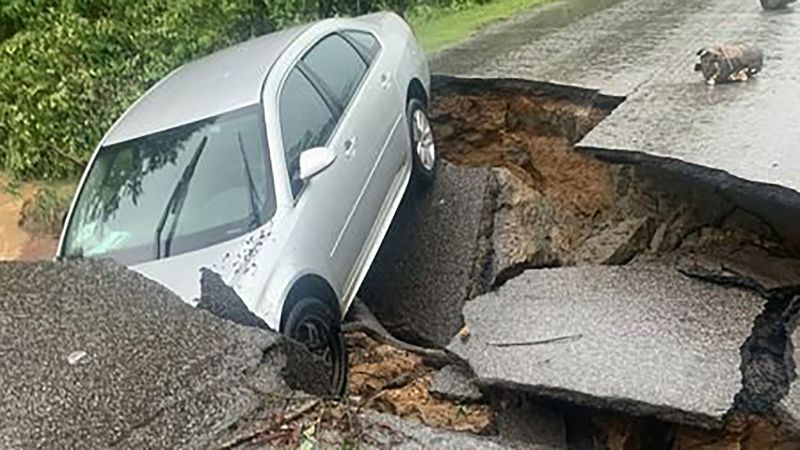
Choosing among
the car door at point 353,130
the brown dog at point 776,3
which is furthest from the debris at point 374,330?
the brown dog at point 776,3

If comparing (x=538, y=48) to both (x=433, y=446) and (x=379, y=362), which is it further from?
(x=433, y=446)

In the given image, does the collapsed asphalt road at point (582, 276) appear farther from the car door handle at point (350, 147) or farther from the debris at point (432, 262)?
the car door handle at point (350, 147)

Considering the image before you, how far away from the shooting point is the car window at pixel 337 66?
Answer: 7137 millimetres

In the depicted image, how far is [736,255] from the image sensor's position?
629cm

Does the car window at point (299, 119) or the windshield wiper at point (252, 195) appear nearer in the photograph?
the windshield wiper at point (252, 195)

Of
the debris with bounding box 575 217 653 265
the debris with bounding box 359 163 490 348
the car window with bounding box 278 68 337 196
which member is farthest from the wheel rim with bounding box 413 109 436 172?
the debris with bounding box 575 217 653 265

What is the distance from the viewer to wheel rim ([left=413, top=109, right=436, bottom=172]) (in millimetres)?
8081

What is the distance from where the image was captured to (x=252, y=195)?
6.02 metres

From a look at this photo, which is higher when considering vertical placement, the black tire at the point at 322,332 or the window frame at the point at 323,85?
the window frame at the point at 323,85

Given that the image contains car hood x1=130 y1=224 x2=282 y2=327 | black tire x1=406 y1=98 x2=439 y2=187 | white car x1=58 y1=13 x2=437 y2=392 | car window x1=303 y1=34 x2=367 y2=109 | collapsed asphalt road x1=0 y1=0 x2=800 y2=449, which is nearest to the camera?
collapsed asphalt road x1=0 y1=0 x2=800 y2=449

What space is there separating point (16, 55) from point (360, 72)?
15.7ft

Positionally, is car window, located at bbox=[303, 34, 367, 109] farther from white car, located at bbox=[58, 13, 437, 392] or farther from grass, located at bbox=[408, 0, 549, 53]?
grass, located at bbox=[408, 0, 549, 53]

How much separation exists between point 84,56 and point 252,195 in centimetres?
529

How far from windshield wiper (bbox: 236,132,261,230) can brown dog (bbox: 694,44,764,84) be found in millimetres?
3900
